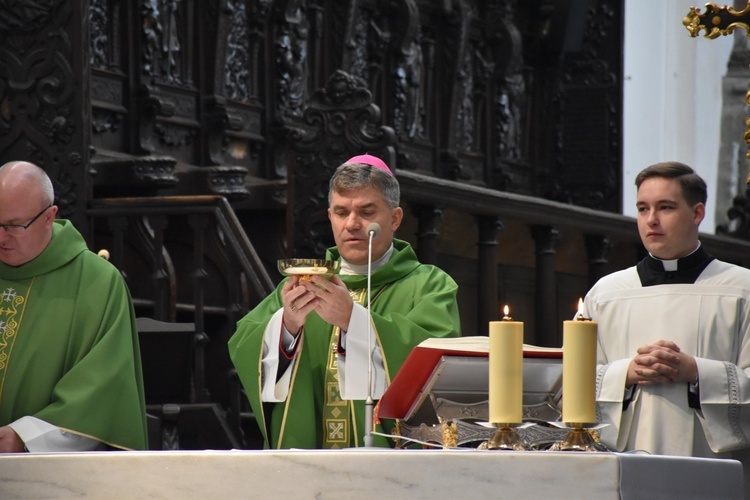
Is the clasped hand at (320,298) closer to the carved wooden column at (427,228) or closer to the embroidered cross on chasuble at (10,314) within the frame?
the embroidered cross on chasuble at (10,314)

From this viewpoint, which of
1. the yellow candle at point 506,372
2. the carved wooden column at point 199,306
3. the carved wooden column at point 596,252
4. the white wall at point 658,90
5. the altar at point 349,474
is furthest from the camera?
the white wall at point 658,90

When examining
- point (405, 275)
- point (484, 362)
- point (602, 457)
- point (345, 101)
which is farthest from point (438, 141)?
point (602, 457)

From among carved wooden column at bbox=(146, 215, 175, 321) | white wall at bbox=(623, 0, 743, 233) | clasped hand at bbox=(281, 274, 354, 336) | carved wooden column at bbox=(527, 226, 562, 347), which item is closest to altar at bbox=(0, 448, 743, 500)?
clasped hand at bbox=(281, 274, 354, 336)

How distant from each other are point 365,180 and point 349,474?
1998 millimetres

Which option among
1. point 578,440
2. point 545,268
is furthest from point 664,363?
point 545,268

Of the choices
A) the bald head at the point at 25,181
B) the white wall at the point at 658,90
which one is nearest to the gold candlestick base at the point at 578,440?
the bald head at the point at 25,181

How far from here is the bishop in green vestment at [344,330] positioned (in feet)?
13.4

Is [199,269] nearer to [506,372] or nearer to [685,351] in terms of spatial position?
[685,351]

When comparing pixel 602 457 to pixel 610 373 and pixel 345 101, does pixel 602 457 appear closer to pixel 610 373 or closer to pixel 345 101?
pixel 610 373

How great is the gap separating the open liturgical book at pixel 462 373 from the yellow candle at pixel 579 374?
48cm

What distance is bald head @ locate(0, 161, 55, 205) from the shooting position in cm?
452

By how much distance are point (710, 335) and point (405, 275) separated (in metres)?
0.99

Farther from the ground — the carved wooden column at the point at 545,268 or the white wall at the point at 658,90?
the white wall at the point at 658,90

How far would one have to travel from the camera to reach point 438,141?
12.0m
